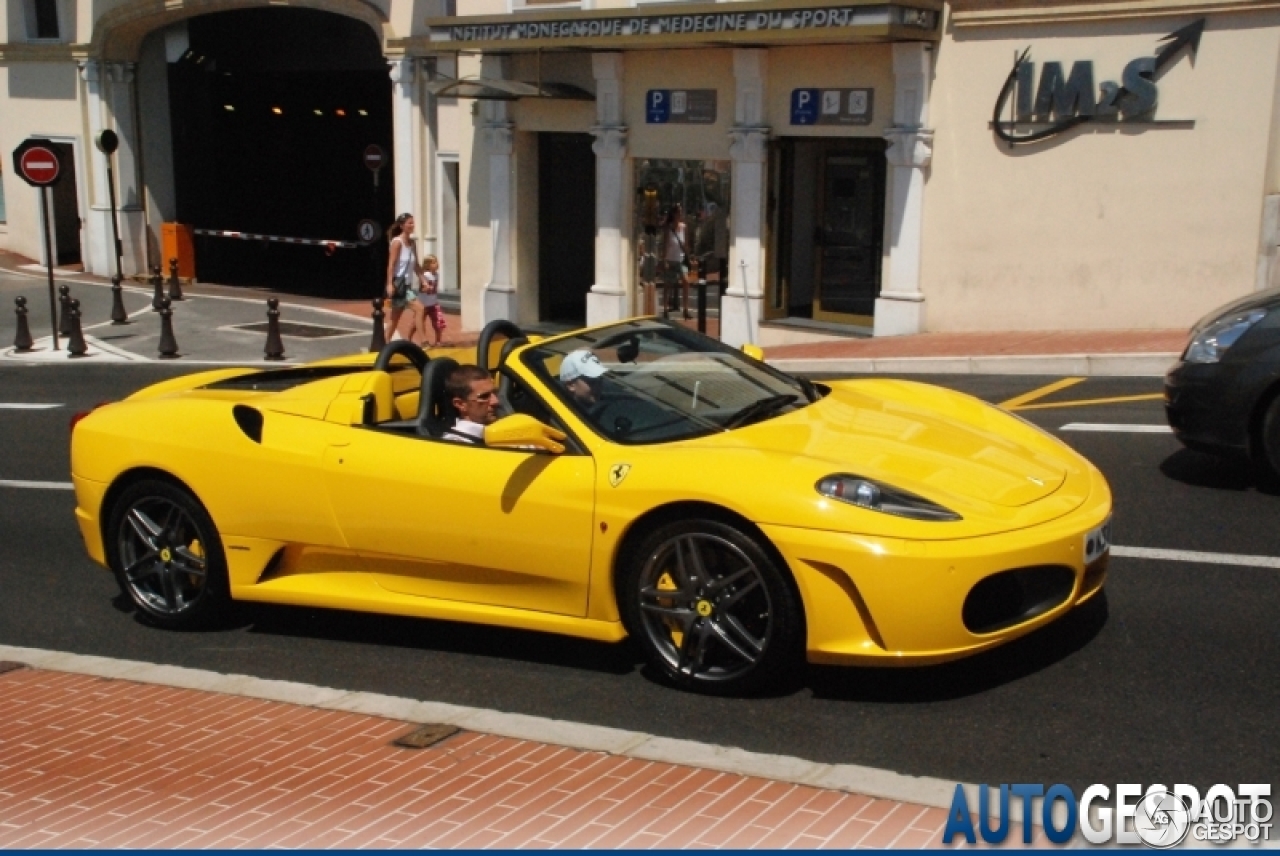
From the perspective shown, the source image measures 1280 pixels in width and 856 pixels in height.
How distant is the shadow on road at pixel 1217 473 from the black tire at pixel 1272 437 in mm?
129

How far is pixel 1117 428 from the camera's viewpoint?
10633mm

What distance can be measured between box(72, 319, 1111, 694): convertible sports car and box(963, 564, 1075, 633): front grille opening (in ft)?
0.03

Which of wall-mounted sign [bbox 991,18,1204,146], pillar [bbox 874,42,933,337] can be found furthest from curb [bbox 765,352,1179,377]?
wall-mounted sign [bbox 991,18,1204,146]

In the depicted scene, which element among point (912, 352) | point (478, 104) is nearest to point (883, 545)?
point (912, 352)

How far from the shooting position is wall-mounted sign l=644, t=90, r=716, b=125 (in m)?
20.1

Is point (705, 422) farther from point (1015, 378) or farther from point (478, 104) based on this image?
point (478, 104)

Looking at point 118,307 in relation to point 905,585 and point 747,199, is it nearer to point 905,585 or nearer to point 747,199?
point 747,199

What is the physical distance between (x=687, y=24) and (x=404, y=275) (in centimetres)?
488

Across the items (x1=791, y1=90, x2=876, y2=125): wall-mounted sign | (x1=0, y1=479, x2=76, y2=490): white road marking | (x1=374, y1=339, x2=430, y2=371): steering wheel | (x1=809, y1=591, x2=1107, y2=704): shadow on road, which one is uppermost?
(x1=791, y1=90, x2=876, y2=125): wall-mounted sign

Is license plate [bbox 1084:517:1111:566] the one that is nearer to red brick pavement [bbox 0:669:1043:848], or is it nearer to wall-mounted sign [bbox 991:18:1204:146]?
red brick pavement [bbox 0:669:1043:848]

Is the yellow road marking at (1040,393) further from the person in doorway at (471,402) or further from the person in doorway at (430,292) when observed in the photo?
the person in doorway at (430,292)

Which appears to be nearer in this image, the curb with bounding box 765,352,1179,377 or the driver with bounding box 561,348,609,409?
the driver with bounding box 561,348,609,409

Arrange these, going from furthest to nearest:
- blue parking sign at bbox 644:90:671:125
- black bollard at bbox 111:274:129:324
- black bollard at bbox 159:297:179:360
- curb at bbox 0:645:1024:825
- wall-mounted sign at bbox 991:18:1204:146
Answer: black bollard at bbox 111:274:129:324
blue parking sign at bbox 644:90:671:125
black bollard at bbox 159:297:179:360
wall-mounted sign at bbox 991:18:1204:146
curb at bbox 0:645:1024:825

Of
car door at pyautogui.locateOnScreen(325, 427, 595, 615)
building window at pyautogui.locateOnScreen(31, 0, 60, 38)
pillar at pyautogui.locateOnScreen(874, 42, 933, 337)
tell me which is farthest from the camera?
building window at pyautogui.locateOnScreen(31, 0, 60, 38)
